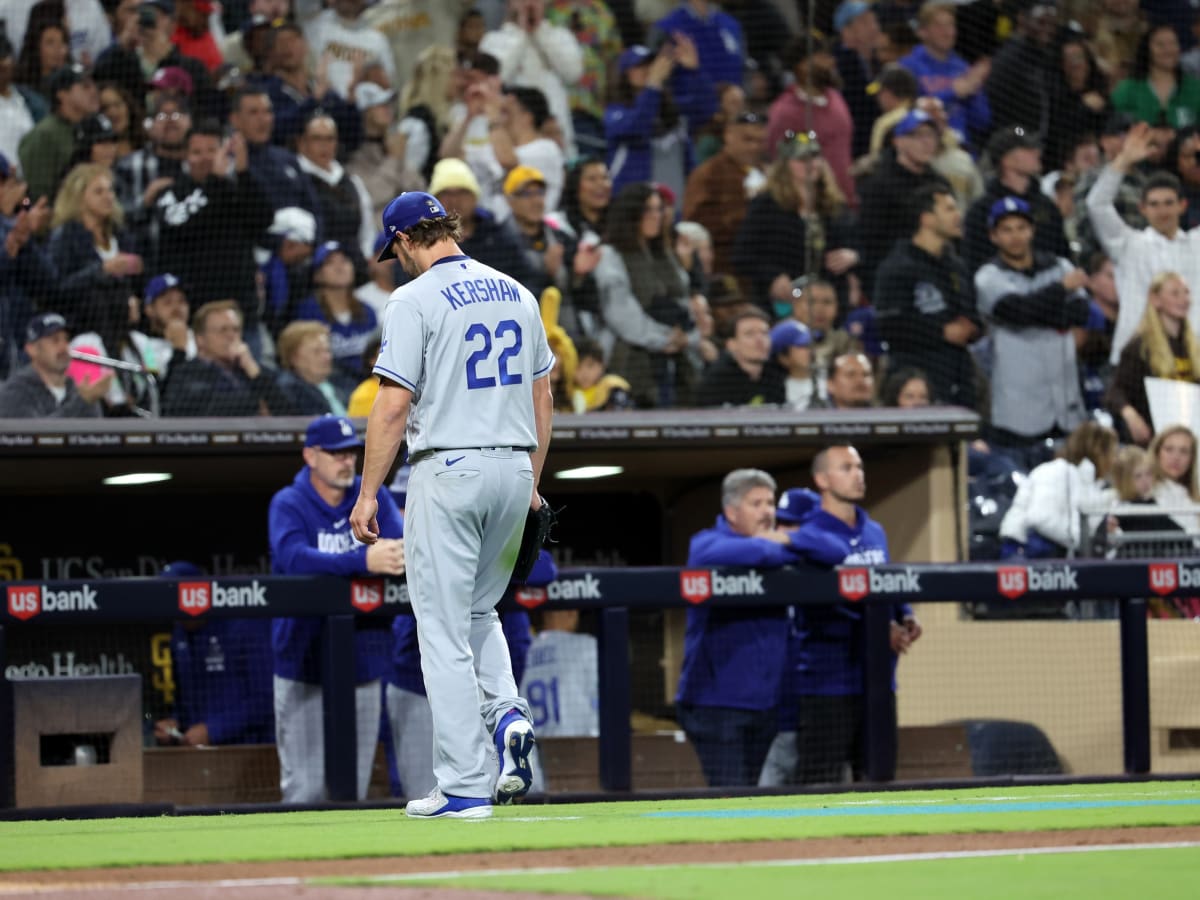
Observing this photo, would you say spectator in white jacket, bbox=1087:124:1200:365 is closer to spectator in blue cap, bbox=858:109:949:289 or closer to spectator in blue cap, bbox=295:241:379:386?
spectator in blue cap, bbox=858:109:949:289

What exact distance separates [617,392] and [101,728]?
171 inches

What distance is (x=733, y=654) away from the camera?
24.9 feet

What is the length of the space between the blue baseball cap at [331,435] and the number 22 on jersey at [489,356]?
1972 millimetres

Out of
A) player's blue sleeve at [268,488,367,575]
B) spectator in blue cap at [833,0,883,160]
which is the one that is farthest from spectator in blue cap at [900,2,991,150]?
player's blue sleeve at [268,488,367,575]

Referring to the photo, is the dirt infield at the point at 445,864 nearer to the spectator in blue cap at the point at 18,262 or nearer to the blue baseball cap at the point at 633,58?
the spectator in blue cap at the point at 18,262

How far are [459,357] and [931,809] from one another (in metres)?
1.88

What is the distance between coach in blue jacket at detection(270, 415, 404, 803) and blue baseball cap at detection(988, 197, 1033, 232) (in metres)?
6.39

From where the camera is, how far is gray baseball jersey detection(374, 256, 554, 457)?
5.41m

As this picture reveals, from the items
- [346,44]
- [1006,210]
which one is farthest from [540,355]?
[346,44]

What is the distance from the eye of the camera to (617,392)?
35.0 ft

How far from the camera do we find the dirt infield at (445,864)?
361 cm

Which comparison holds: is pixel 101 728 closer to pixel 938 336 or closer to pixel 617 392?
pixel 617 392

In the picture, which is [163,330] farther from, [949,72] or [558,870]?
[558,870]

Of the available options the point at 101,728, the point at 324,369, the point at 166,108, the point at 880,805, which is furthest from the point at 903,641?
the point at 166,108
